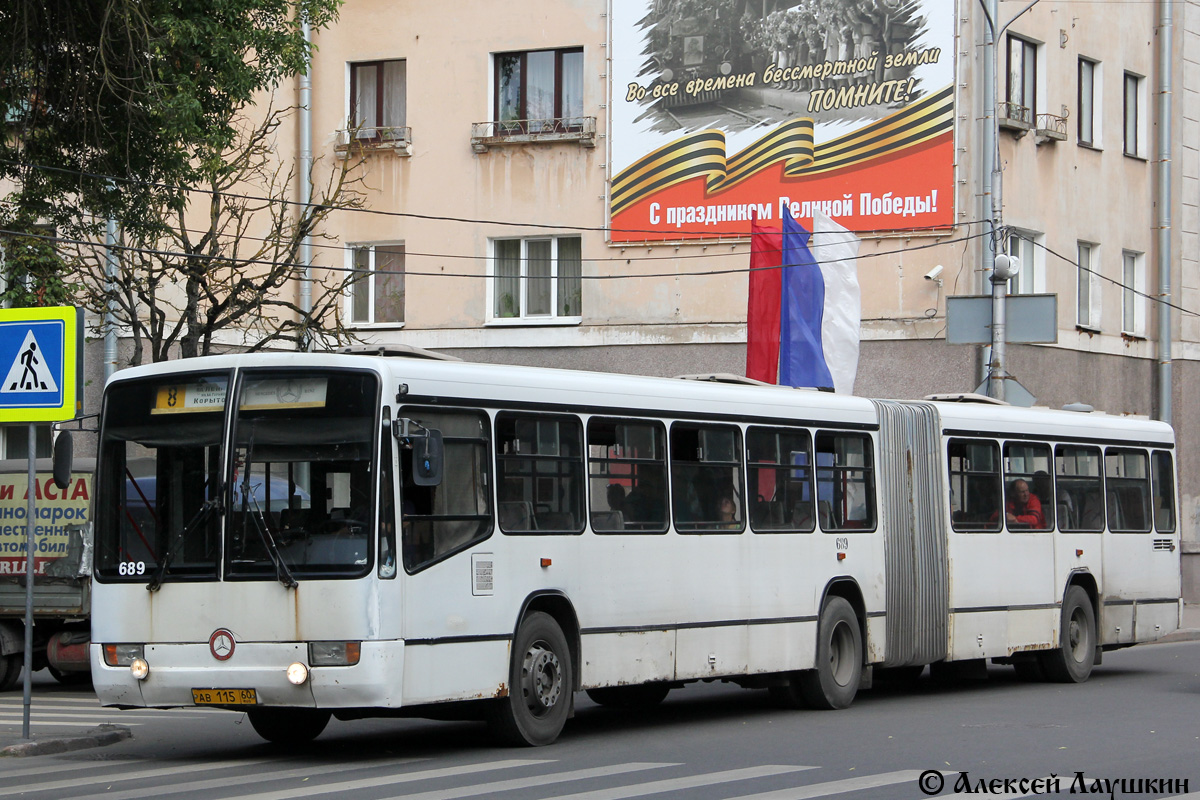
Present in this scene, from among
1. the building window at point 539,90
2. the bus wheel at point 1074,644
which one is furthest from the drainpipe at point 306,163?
the bus wheel at point 1074,644

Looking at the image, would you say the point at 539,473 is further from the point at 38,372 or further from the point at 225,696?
the point at 38,372

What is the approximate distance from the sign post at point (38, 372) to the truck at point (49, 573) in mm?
5418

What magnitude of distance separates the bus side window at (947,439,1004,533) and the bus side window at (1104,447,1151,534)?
7.54ft

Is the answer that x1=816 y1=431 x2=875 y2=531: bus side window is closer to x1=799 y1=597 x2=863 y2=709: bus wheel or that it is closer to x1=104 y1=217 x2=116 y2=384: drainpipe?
x1=799 y1=597 x2=863 y2=709: bus wheel

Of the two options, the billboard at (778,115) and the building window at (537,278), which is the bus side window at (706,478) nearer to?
the billboard at (778,115)

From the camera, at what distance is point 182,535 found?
1202 cm

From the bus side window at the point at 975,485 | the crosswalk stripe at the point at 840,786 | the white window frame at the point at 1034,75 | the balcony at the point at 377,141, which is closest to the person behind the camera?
the crosswalk stripe at the point at 840,786

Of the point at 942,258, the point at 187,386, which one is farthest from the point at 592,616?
the point at 942,258

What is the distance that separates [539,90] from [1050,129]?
27.7ft

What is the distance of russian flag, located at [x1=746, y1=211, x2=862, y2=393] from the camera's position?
2478 cm

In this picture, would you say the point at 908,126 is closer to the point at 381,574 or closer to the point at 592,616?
the point at 592,616

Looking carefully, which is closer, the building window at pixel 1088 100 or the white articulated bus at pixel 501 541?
the white articulated bus at pixel 501 541

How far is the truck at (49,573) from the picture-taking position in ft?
60.6

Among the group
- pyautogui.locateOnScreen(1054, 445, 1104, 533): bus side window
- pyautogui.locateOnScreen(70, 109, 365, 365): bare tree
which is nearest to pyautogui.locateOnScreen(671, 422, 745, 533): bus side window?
pyautogui.locateOnScreen(1054, 445, 1104, 533): bus side window
